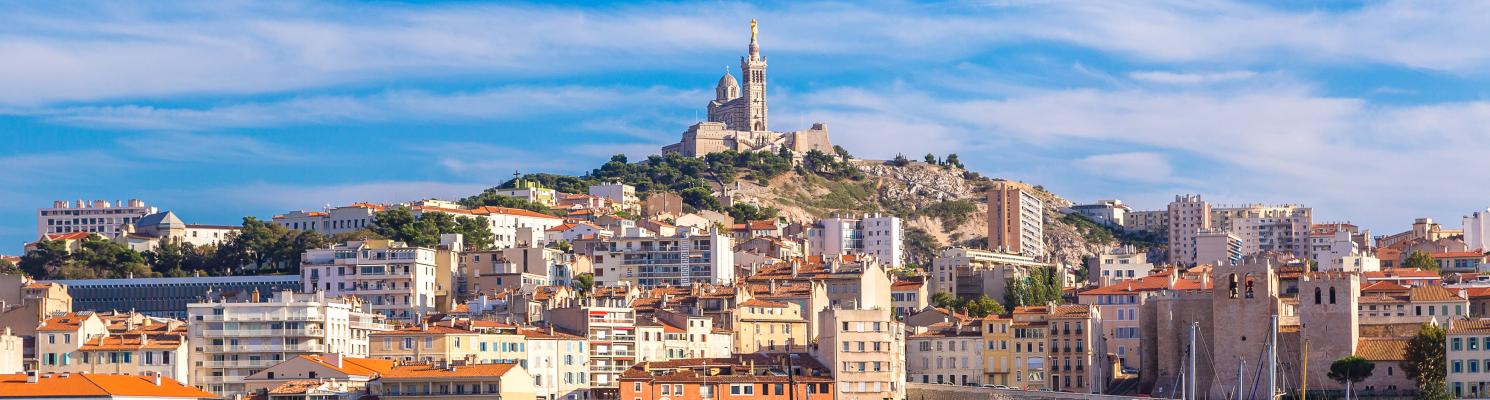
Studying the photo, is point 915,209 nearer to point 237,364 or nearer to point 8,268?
point 8,268

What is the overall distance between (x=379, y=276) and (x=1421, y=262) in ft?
176

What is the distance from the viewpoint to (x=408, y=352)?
87125 mm

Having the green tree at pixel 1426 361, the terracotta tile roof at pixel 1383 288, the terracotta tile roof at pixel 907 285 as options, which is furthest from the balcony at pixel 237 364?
the terracotta tile roof at pixel 1383 288

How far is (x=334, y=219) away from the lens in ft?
481

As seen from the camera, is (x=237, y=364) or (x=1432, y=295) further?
(x=1432, y=295)

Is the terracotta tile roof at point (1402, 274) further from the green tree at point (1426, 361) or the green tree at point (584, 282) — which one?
the green tree at point (584, 282)

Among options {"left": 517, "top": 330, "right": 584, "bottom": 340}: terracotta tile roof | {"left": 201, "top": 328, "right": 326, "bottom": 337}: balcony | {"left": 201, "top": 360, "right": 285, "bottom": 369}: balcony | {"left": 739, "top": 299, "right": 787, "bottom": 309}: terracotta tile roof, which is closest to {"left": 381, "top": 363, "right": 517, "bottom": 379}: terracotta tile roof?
{"left": 517, "top": 330, "right": 584, "bottom": 340}: terracotta tile roof

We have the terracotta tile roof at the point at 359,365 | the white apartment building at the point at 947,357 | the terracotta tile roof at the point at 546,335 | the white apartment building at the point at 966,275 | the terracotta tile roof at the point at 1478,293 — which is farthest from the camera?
the white apartment building at the point at 966,275

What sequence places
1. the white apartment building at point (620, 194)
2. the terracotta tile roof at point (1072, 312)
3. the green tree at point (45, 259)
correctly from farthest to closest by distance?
the white apartment building at point (620, 194), the green tree at point (45, 259), the terracotta tile roof at point (1072, 312)

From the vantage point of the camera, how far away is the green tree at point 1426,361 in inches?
3113

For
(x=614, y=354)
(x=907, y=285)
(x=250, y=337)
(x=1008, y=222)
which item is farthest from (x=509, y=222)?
(x=250, y=337)

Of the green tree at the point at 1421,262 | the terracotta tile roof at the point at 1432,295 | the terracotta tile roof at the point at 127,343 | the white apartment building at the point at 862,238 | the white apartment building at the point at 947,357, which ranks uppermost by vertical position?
the white apartment building at the point at 862,238

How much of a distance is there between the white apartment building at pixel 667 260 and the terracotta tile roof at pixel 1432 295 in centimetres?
4214

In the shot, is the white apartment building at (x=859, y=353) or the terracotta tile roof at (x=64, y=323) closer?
the white apartment building at (x=859, y=353)
